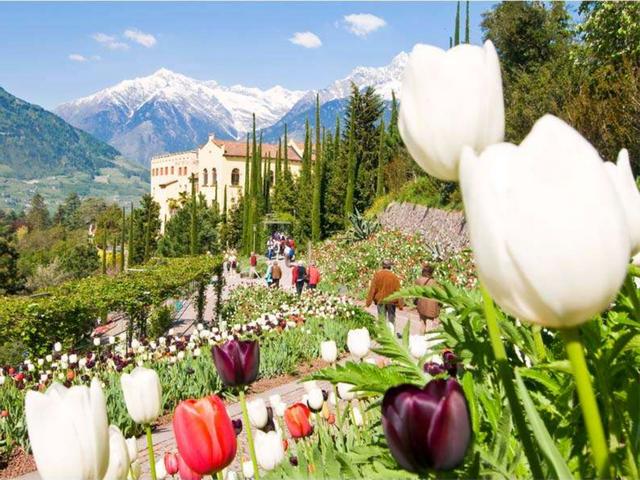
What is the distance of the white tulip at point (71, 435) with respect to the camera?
0.75 metres

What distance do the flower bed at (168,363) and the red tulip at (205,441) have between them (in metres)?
4.58

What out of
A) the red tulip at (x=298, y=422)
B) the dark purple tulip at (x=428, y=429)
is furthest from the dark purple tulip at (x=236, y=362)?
the red tulip at (x=298, y=422)

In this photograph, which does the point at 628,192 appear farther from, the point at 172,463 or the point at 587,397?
the point at 172,463

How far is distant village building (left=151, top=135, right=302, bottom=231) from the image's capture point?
6091 centimetres

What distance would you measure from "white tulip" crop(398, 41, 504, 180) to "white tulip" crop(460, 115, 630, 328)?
180 mm

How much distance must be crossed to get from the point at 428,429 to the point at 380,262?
19603 mm

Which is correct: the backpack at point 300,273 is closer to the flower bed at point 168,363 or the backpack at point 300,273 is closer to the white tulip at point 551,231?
the flower bed at point 168,363

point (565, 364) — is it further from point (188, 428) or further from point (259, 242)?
point (259, 242)

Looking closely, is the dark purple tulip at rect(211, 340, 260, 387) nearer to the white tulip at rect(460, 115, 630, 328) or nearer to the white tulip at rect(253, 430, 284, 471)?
the white tulip at rect(253, 430, 284, 471)

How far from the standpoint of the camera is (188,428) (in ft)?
3.37

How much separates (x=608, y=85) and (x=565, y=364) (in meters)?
14.1

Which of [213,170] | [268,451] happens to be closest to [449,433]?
[268,451]

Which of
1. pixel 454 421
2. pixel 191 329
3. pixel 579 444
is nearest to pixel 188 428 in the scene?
pixel 454 421

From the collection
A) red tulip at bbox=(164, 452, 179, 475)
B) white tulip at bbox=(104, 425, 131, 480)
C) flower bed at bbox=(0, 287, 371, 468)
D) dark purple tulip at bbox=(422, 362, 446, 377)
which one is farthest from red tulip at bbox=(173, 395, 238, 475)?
flower bed at bbox=(0, 287, 371, 468)
